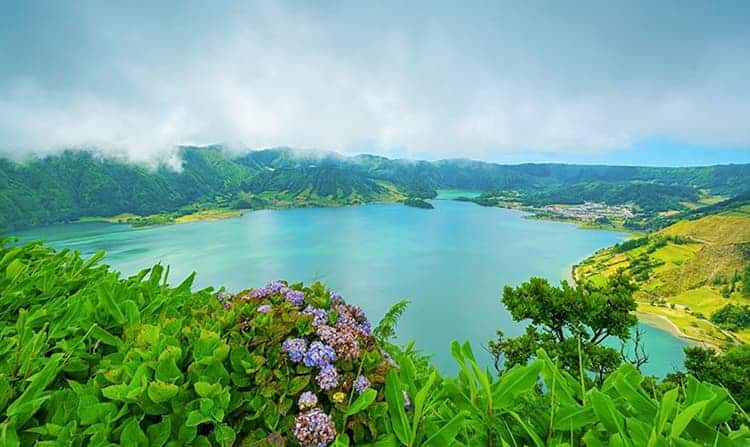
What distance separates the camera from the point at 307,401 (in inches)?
41.8

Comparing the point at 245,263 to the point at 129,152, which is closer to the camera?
the point at 245,263

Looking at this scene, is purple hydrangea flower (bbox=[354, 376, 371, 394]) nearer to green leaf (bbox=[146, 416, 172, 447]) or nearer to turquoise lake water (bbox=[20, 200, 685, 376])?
green leaf (bbox=[146, 416, 172, 447])

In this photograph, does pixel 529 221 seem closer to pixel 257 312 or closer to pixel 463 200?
pixel 463 200

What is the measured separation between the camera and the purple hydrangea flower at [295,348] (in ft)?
3.83

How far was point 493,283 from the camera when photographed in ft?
176

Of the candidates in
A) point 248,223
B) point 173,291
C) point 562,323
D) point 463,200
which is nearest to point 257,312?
point 173,291

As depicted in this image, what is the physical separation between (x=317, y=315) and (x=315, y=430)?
0.42 m

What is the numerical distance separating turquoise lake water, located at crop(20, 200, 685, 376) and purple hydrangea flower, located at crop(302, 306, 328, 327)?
1976 cm

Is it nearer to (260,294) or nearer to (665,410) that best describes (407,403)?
(665,410)

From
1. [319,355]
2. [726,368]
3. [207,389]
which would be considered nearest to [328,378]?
[319,355]

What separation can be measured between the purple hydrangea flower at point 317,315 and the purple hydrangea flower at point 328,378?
0.69 feet

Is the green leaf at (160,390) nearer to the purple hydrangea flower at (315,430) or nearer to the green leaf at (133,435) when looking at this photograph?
the green leaf at (133,435)

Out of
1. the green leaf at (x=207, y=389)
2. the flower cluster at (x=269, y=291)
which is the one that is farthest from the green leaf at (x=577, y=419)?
the flower cluster at (x=269, y=291)

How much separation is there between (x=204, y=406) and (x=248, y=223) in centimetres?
10680
